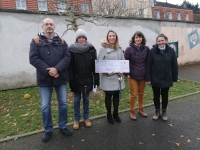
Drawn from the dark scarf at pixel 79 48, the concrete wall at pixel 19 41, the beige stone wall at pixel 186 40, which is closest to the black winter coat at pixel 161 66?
the dark scarf at pixel 79 48

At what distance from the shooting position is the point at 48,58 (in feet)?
10.7

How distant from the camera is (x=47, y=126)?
351 cm

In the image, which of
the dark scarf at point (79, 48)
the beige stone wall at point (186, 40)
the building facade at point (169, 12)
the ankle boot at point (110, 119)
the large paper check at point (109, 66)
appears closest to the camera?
the dark scarf at point (79, 48)

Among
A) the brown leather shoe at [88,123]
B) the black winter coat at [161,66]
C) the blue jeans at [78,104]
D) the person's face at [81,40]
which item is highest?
the person's face at [81,40]

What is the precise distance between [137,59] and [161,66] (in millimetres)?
509

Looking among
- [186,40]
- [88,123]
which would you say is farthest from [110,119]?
[186,40]

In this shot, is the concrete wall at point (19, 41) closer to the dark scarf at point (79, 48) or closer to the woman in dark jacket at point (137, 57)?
the dark scarf at point (79, 48)

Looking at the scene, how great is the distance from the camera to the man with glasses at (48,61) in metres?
3.19

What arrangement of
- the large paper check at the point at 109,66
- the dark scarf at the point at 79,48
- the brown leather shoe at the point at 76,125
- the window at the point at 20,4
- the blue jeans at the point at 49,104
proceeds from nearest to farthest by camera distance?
the blue jeans at the point at 49,104 < the dark scarf at the point at 79,48 < the large paper check at the point at 109,66 < the brown leather shoe at the point at 76,125 < the window at the point at 20,4

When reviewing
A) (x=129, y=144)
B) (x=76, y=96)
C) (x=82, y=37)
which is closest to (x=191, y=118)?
(x=129, y=144)

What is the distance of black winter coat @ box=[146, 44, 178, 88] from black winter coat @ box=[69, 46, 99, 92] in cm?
119

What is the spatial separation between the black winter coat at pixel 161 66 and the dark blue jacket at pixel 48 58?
5.77 feet

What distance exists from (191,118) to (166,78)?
3.87 feet

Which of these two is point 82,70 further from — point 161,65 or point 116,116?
point 161,65
